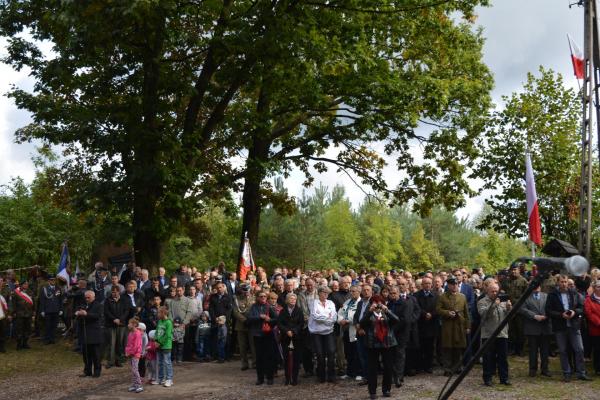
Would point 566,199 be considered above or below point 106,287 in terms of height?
above

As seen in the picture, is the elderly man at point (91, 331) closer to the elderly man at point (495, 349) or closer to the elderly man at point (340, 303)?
the elderly man at point (340, 303)

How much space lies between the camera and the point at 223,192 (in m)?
21.2

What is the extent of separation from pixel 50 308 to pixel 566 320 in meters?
14.2

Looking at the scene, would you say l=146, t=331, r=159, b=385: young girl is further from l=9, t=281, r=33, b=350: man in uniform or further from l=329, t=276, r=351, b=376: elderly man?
l=9, t=281, r=33, b=350: man in uniform

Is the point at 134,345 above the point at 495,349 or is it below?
above

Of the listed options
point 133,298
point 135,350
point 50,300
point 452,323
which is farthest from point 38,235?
point 452,323

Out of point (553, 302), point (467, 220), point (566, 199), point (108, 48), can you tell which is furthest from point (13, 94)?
point (467, 220)

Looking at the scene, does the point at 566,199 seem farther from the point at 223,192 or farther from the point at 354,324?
the point at 354,324

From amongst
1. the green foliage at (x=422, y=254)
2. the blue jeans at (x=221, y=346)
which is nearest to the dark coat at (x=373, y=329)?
the blue jeans at (x=221, y=346)

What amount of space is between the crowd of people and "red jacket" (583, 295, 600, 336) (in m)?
0.02

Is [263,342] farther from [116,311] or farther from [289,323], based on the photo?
[116,311]

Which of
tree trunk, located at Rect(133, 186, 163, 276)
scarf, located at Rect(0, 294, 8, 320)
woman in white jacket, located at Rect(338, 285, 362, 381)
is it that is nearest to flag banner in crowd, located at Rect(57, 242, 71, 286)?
scarf, located at Rect(0, 294, 8, 320)

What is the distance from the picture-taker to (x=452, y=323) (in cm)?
1248

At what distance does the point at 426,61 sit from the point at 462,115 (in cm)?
223
